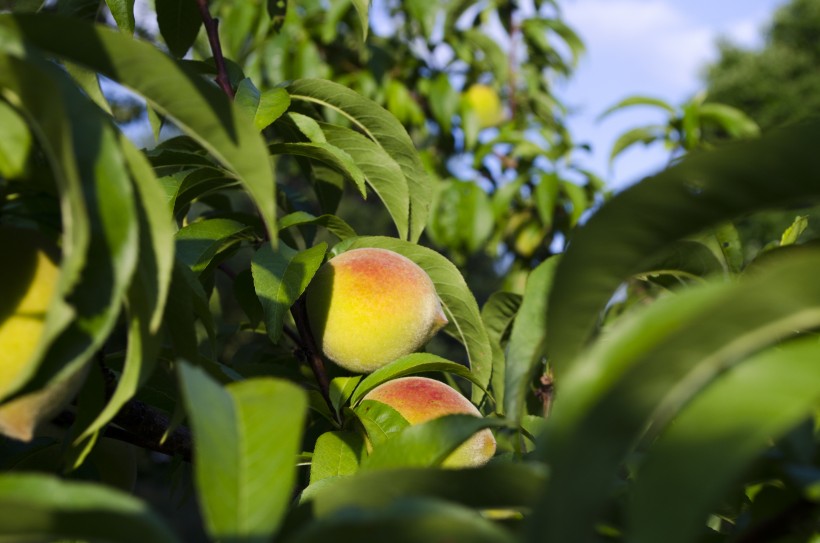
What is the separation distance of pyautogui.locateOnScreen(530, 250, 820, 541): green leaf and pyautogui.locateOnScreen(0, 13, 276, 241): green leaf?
0.19 meters

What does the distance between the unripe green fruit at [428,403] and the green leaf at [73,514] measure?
0.38m

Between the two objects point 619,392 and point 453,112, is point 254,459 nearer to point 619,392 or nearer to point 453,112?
point 619,392

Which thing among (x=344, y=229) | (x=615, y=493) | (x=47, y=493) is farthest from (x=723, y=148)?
(x=344, y=229)

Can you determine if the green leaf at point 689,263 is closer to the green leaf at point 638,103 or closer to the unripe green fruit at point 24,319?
the unripe green fruit at point 24,319

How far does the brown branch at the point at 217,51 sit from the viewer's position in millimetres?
802

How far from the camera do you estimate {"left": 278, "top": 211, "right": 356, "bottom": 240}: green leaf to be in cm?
72

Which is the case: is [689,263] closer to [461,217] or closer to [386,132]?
[386,132]

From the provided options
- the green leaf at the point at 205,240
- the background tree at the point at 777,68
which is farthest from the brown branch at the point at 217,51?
the background tree at the point at 777,68

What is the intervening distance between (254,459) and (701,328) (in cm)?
18

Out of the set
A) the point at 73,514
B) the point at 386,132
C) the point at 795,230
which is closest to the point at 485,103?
the point at 386,132

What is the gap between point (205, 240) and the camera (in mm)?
703

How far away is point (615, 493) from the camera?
0.39 m

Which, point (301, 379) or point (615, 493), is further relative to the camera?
point (301, 379)

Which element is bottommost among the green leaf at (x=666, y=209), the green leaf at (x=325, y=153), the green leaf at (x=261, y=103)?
the green leaf at (x=325, y=153)
